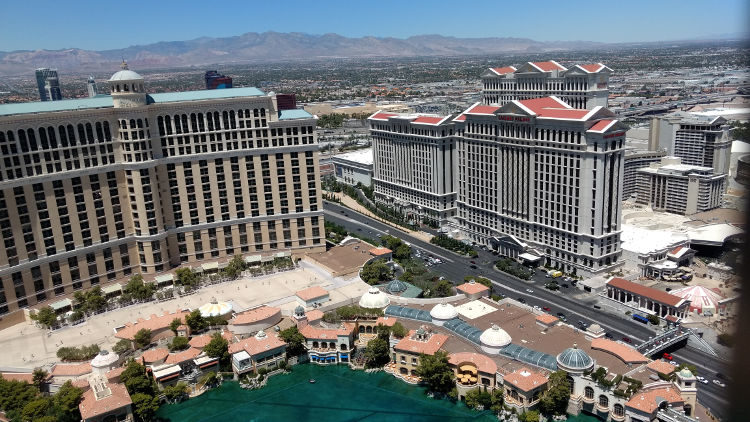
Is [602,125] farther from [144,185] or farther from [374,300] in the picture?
[144,185]

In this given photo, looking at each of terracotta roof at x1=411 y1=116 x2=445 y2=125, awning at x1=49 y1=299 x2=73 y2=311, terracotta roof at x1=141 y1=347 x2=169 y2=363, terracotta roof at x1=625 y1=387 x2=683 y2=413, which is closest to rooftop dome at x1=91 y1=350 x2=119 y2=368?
terracotta roof at x1=141 y1=347 x2=169 y2=363

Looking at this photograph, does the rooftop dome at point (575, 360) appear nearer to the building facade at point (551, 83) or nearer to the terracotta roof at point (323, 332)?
the terracotta roof at point (323, 332)

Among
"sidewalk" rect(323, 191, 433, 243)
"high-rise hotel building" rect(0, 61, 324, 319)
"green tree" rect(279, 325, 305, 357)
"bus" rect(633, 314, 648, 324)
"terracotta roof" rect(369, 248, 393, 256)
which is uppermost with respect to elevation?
"high-rise hotel building" rect(0, 61, 324, 319)

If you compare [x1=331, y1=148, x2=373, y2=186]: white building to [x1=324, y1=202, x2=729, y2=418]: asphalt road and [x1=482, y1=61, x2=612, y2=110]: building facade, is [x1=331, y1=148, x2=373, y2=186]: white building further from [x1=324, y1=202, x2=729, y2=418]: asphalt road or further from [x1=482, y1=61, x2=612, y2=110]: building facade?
[x1=482, y1=61, x2=612, y2=110]: building facade

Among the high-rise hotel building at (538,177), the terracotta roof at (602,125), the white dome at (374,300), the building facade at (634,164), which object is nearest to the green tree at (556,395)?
the white dome at (374,300)

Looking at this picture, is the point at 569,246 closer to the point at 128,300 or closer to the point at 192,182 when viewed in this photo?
the point at 192,182

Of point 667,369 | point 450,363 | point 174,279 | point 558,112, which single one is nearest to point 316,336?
point 450,363
